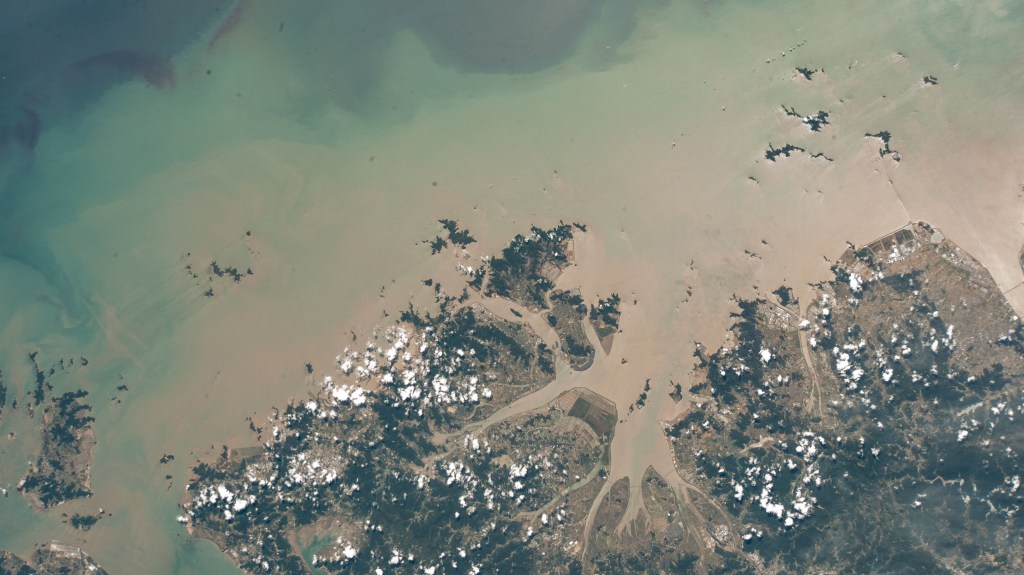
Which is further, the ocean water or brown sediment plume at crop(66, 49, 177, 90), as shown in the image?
brown sediment plume at crop(66, 49, 177, 90)

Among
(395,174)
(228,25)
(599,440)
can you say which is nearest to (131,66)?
(228,25)

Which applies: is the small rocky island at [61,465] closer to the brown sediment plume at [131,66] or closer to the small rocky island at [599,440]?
the small rocky island at [599,440]

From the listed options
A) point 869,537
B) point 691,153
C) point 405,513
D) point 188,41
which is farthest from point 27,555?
point 869,537

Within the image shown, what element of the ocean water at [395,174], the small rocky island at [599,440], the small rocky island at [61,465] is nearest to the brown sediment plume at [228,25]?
the ocean water at [395,174]

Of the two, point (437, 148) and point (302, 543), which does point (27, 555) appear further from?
point (437, 148)

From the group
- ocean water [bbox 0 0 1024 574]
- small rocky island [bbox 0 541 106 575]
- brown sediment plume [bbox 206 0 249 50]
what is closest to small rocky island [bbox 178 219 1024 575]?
ocean water [bbox 0 0 1024 574]

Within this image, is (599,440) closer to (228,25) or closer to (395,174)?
(395,174)

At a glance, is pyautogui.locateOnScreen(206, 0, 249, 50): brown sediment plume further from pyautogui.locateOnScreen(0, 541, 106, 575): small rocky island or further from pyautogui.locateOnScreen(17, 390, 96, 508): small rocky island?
pyautogui.locateOnScreen(0, 541, 106, 575): small rocky island

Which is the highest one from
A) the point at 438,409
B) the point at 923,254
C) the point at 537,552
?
the point at 923,254
